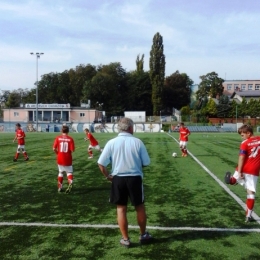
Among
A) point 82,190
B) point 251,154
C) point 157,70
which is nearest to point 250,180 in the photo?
point 251,154

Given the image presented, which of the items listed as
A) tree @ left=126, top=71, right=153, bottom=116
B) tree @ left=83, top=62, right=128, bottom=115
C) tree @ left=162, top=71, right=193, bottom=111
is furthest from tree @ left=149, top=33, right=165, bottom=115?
tree @ left=83, top=62, right=128, bottom=115

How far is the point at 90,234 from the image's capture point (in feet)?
17.9

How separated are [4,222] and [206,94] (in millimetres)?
84123

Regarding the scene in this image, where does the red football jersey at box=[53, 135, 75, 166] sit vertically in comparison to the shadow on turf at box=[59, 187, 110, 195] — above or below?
above

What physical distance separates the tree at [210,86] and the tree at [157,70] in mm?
11389

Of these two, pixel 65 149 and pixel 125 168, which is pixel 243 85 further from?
pixel 125 168

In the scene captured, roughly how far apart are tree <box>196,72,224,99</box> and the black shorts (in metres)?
83.6

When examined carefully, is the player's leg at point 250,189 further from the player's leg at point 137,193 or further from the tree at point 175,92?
the tree at point 175,92

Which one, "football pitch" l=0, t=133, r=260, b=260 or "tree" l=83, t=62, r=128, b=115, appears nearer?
"football pitch" l=0, t=133, r=260, b=260

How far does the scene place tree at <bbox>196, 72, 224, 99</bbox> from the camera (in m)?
85.5

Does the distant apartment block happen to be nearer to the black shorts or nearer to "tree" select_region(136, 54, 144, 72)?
"tree" select_region(136, 54, 144, 72)

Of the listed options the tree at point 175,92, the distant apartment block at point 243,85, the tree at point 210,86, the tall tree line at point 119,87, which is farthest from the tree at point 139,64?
the distant apartment block at point 243,85

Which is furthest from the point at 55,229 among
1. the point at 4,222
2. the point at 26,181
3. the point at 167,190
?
the point at 26,181

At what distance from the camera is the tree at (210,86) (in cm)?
8550
